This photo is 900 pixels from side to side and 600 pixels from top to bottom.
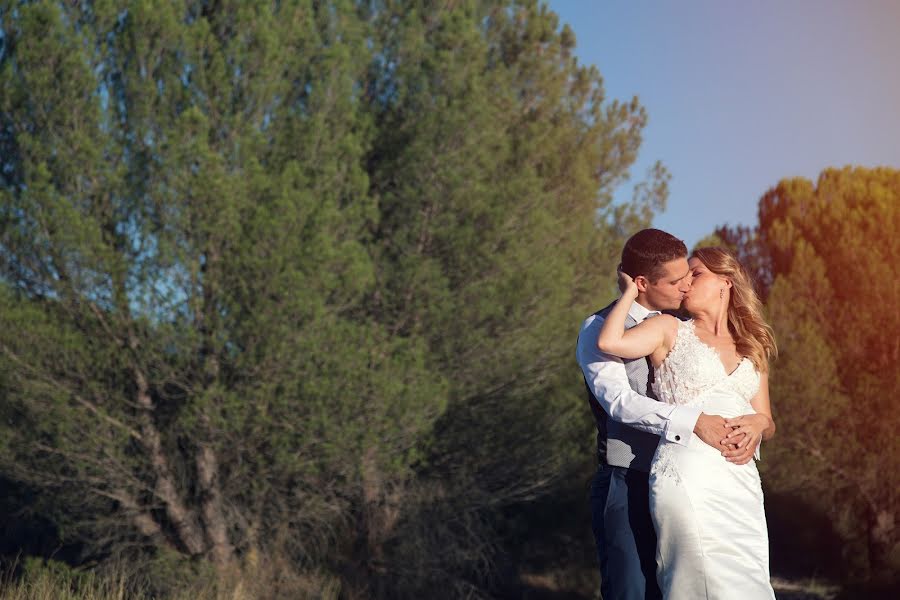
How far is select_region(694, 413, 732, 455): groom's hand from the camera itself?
2840 mm

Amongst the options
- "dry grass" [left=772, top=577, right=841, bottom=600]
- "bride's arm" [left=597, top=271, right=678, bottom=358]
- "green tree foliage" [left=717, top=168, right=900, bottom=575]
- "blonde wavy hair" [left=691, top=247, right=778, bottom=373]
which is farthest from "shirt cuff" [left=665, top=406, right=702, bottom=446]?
"dry grass" [left=772, top=577, right=841, bottom=600]

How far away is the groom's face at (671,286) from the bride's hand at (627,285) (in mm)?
53

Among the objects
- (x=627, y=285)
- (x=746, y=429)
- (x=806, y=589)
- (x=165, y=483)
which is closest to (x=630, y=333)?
(x=627, y=285)

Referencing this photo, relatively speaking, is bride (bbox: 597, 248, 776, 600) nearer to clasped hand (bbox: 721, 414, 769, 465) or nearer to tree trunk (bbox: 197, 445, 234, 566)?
clasped hand (bbox: 721, 414, 769, 465)

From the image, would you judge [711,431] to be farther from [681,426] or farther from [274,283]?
[274,283]

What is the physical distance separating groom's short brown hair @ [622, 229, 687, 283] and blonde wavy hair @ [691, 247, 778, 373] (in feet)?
0.50

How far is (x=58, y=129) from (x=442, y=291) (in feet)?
13.9

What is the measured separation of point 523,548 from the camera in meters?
14.7

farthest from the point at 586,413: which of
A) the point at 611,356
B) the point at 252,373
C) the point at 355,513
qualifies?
the point at 611,356

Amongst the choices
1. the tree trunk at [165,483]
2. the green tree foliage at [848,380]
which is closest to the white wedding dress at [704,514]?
the tree trunk at [165,483]

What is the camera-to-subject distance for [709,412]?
2924mm

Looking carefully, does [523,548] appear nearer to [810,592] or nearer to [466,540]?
[466,540]

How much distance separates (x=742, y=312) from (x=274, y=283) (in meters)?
6.37

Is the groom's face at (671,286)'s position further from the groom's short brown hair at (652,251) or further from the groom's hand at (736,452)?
the groom's hand at (736,452)
